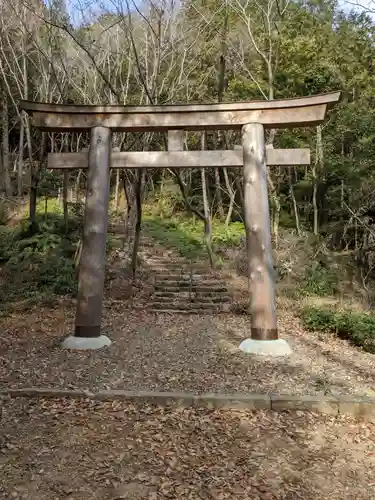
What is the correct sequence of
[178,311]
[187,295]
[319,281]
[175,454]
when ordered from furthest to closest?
[319,281]
[187,295]
[178,311]
[175,454]

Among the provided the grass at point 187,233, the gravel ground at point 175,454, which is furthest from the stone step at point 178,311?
the gravel ground at point 175,454

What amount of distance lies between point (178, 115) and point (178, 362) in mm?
3804

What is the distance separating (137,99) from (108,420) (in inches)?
446

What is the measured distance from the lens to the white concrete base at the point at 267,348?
5.75 metres

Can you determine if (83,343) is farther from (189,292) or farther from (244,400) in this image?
(189,292)

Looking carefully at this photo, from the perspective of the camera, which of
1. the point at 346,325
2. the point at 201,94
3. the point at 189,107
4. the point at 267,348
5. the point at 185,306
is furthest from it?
the point at 201,94

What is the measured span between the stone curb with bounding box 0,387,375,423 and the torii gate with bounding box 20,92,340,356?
1797 millimetres

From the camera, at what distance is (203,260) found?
13.7 meters

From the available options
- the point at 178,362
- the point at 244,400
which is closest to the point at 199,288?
the point at 178,362

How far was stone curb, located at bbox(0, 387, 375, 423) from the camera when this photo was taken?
13.2 feet

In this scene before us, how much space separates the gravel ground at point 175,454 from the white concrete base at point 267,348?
1.71m

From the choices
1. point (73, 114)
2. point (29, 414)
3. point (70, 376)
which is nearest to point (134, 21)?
point (73, 114)

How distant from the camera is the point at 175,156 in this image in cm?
662

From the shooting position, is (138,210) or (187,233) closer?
(138,210)
